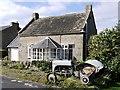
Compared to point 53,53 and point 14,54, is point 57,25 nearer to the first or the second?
point 53,53

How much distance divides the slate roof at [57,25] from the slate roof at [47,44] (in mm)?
1079

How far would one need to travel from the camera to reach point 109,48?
22.3m

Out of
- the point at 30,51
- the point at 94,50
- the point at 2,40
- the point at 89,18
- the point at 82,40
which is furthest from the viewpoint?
the point at 2,40

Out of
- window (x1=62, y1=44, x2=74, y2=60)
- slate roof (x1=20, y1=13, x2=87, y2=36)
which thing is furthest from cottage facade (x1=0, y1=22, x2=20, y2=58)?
window (x1=62, y1=44, x2=74, y2=60)

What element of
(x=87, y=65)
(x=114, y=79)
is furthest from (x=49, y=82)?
(x=114, y=79)

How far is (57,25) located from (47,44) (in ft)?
11.8

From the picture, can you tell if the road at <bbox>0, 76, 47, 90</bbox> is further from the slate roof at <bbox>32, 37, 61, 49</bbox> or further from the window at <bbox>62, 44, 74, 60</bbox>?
the slate roof at <bbox>32, 37, 61, 49</bbox>

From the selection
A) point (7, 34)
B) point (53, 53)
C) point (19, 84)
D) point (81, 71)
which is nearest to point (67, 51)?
point (53, 53)

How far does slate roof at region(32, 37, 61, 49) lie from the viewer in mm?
30469

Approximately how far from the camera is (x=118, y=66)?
21.0 meters

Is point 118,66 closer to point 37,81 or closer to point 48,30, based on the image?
point 37,81

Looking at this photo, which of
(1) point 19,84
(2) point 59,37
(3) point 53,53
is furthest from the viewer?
(2) point 59,37

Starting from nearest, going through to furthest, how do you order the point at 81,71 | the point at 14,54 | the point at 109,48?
the point at 81,71 → the point at 109,48 → the point at 14,54

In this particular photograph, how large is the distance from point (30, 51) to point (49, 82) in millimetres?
16240
